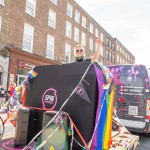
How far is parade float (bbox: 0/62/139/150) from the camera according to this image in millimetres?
3248

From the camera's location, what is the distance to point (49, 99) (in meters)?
3.71

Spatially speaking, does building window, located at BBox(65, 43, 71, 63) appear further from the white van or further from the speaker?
the speaker

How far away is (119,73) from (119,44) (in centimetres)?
4439

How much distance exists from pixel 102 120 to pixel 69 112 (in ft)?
1.78

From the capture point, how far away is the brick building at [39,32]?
17469 mm

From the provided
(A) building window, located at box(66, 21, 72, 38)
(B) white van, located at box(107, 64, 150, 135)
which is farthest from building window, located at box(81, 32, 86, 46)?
(B) white van, located at box(107, 64, 150, 135)

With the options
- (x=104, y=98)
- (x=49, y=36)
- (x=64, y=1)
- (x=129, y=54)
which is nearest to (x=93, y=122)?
(x=104, y=98)

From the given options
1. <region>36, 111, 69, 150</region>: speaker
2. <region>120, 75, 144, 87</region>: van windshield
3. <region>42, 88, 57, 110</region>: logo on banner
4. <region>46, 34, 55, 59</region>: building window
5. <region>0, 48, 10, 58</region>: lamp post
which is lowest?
<region>36, 111, 69, 150</region>: speaker

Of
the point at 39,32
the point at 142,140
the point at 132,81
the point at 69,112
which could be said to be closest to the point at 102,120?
the point at 69,112

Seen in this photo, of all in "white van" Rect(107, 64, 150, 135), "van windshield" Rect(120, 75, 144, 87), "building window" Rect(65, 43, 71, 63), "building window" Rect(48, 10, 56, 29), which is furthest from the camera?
"building window" Rect(65, 43, 71, 63)

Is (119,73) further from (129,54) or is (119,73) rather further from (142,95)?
(129,54)

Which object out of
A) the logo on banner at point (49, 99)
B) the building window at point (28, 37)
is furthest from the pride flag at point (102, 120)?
the building window at point (28, 37)

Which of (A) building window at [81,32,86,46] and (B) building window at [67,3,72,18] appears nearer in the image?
(B) building window at [67,3,72,18]

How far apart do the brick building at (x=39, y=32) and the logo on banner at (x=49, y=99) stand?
13.9m
